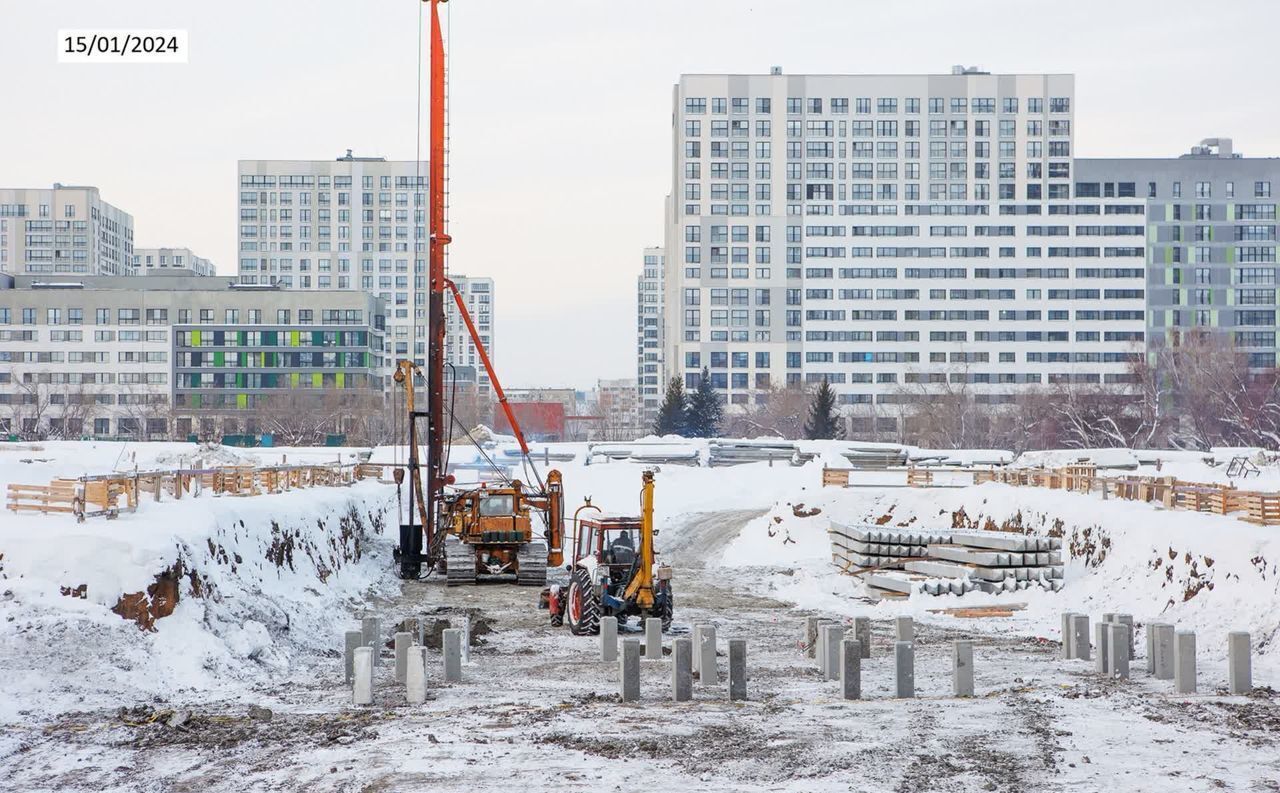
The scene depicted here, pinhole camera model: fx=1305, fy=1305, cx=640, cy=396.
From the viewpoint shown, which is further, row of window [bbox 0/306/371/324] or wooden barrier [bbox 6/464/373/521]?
row of window [bbox 0/306/371/324]

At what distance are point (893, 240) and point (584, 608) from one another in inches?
4993

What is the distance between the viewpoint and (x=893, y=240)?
14538cm

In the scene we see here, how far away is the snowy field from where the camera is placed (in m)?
13.0

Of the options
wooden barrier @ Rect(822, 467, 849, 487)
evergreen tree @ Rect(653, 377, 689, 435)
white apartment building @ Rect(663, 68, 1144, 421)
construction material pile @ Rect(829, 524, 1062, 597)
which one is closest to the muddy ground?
construction material pile @ Rect(829, 524, 1062, 597)

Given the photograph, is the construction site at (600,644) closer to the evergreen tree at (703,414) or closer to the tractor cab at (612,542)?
the tractor cab at (612,542)

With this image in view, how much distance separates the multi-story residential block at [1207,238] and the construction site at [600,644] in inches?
4774

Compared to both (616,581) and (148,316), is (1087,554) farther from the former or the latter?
(148,316)

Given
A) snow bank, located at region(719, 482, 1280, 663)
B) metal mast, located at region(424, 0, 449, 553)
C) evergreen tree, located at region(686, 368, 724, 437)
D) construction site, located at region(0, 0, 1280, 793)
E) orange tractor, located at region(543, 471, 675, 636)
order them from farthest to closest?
evergreen tree, located at region(686, 368, 724, 437)
metal mast, located at region(424, 0, 449, 553)
orange tractor, located at region(543, 471, 675, 636)
snow bank, located at region(719, 482, 1280, 663)
construction site, located at region(0, 0, 1280, 793)

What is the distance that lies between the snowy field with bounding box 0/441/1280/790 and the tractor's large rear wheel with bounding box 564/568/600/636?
0.55m

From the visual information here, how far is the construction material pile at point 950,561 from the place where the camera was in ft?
95.0

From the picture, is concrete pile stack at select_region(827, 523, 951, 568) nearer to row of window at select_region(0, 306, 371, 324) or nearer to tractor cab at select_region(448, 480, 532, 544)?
tractor cab at select_region(448, 480, 532, 544)

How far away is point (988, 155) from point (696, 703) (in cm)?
14186

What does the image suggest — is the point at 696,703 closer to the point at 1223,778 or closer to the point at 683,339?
the point at 1223,778

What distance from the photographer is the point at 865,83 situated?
149m
